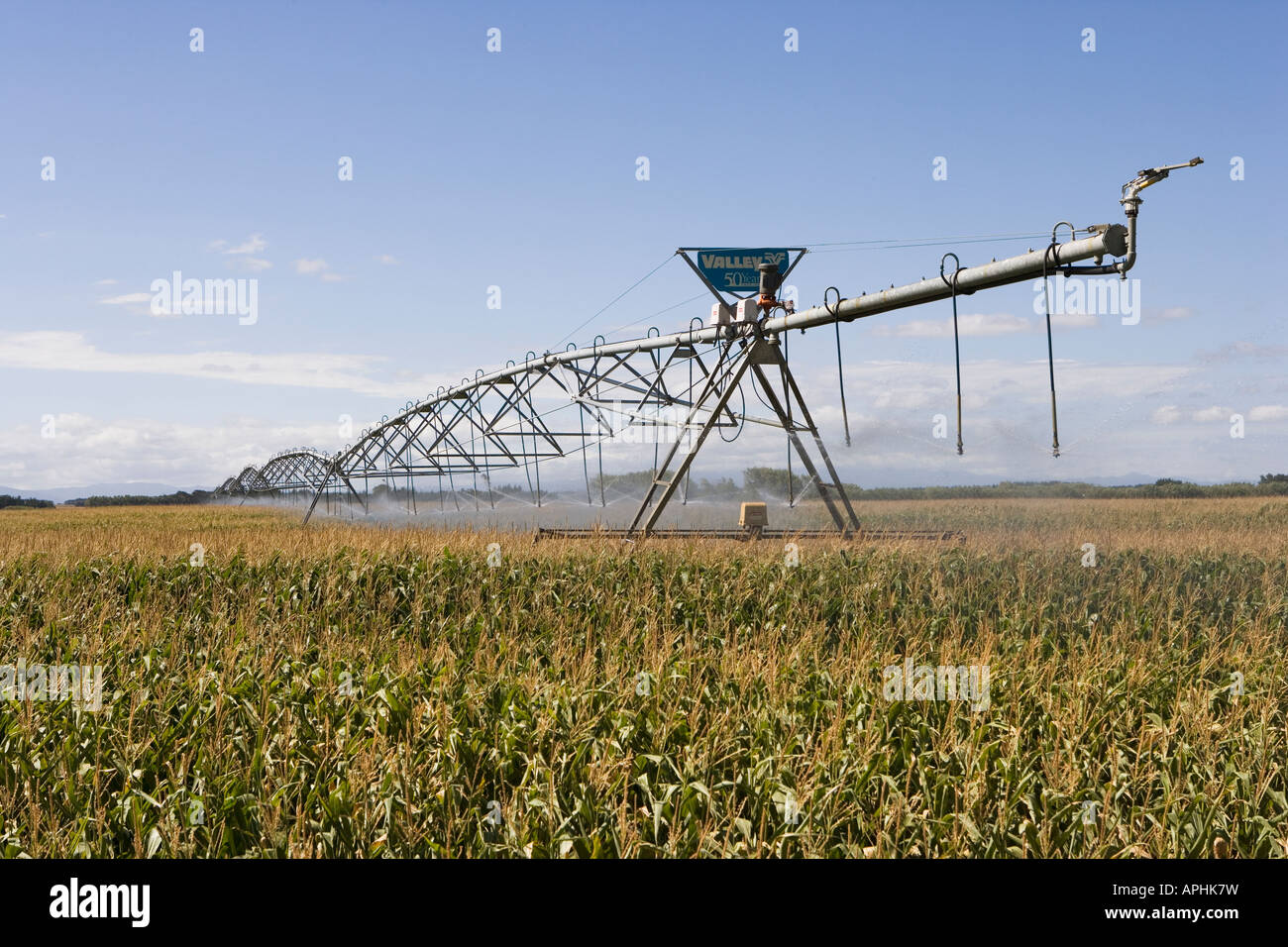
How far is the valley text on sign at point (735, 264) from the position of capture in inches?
755

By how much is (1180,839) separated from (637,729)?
11.8 ft

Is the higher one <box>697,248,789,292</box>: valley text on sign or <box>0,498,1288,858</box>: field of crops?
<box>697,248,789,292</box>: valley text on sign

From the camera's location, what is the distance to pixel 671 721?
6.62 metres

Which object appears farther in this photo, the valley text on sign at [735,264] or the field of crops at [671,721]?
the valley text on sign at [735,264]

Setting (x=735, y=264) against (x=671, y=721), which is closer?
(x=671, y=721)

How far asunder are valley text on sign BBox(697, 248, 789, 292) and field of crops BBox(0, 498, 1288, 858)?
25.2ft

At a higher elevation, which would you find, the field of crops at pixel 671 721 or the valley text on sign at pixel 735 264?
the valley text on sign at pixel 735 264

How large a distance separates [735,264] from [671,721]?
566 inches

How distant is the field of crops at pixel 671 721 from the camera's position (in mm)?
5227

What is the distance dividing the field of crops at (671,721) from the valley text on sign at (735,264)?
7686mm

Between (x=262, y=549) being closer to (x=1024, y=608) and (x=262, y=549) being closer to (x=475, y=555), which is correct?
(x=475, y=555)

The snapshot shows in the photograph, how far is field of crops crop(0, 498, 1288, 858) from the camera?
5.23 meters

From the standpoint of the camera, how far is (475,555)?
15.3m

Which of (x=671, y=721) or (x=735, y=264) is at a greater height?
(x=735, y=264)
